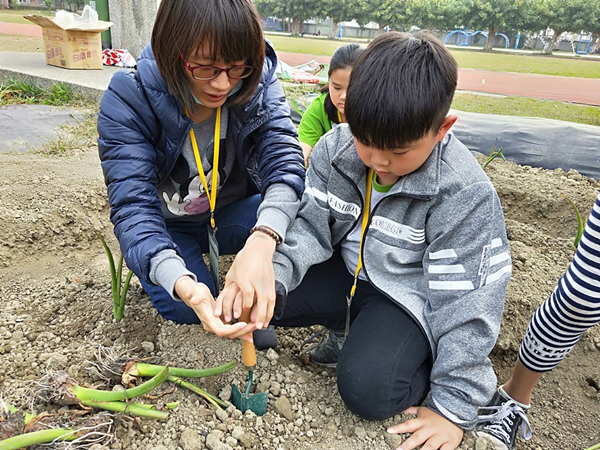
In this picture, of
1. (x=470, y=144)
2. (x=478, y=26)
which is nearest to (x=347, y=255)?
(x=470, y=144)

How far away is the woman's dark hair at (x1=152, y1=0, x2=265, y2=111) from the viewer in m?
1.20

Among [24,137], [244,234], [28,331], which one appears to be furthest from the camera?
[24,137]

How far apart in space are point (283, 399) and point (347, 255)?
1.72ft

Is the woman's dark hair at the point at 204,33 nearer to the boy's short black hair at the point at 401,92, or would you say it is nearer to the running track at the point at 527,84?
the boy's short black hair at the point at 401,92

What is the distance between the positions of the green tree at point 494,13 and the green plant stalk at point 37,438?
882 inches

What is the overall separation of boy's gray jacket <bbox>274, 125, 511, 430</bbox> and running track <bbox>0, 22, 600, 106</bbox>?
9369mm

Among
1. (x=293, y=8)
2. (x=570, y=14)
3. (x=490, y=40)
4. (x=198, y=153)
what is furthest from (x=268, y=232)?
(x=293, y=8)

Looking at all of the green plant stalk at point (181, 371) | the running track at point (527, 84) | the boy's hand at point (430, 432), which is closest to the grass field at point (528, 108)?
the running track at point (527, 84)

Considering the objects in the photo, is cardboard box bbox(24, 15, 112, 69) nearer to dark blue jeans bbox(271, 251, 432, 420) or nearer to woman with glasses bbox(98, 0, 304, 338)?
woman with glasses bbox(98, 0, 304, 338)

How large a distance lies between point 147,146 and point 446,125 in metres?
0.87

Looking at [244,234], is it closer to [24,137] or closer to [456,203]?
[456,203]

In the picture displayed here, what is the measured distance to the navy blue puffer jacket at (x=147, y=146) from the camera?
130cm

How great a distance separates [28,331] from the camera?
4.95ft

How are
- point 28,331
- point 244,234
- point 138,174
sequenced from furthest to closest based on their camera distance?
point 244,234
point 28,331
point 138,174
